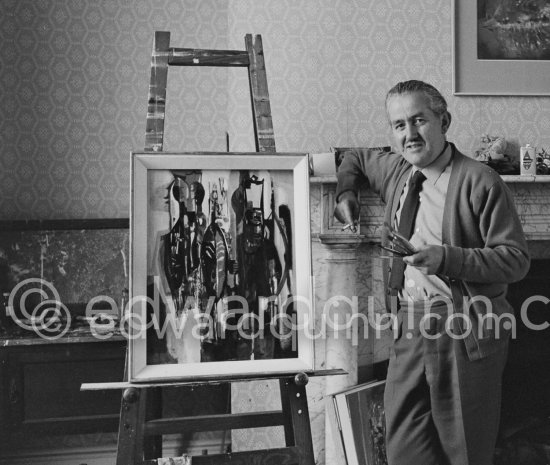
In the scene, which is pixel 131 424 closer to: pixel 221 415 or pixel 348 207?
pixel 221 415

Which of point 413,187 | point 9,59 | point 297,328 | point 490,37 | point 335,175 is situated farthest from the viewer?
point 9,59

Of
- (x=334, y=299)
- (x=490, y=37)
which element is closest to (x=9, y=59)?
(x=334, y=299)

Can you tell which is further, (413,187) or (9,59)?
(9,59)

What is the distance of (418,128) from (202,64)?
708 mm

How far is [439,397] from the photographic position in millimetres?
1811

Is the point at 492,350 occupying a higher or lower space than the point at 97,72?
lower

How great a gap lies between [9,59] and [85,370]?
149cm

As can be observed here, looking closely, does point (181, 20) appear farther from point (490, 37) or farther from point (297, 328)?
point (297, 328)

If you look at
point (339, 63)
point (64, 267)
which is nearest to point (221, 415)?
point (64, 267)

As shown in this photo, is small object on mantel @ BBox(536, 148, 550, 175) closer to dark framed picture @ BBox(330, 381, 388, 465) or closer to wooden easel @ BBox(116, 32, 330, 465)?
dark framed picture @ BBox(330, 381, 388, 465)

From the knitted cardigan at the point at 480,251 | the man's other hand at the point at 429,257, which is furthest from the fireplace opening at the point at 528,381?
the man's other hand at the point at 429,257

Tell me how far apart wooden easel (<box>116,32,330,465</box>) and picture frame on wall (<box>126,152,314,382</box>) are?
3.8 inches

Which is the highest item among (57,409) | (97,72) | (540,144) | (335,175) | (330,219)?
(97,72)

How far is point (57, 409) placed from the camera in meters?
2.58
